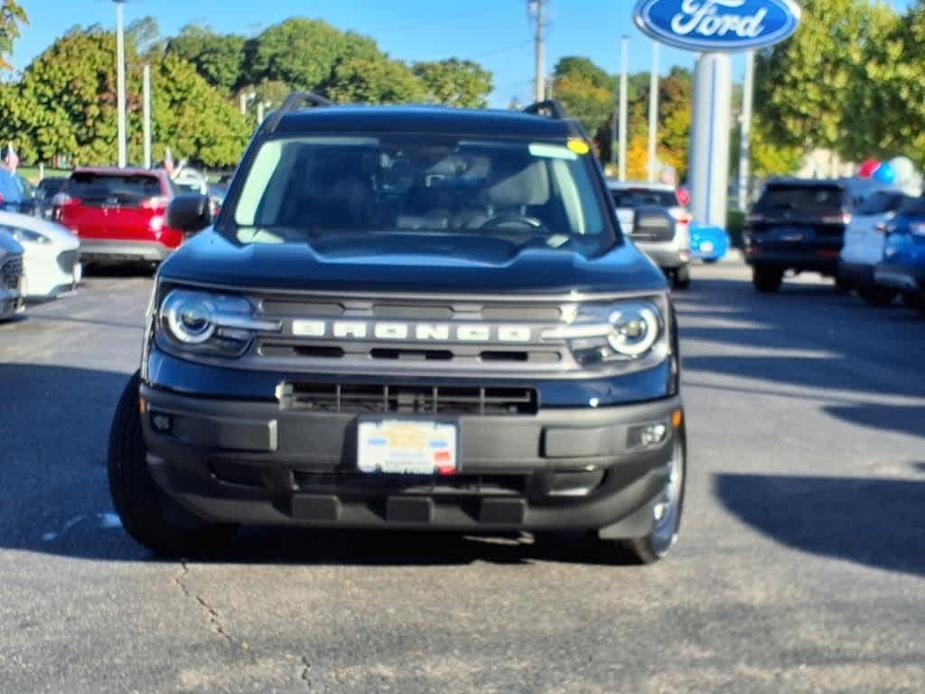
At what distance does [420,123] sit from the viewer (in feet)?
24.1

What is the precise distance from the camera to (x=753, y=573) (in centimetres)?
655

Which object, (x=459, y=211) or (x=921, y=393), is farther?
(x=921, y=393)

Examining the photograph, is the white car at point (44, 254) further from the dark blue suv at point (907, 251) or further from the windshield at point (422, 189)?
the windshield at point (422, 189)

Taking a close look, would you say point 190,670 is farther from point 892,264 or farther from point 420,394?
point 892,264

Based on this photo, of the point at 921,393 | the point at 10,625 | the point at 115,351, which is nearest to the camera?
the point at 10,625

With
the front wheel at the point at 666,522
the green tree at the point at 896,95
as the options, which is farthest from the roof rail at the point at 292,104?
the green tree at the point at 896,95

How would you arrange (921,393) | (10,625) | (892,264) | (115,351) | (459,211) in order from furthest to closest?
(892,264) → (115,351) → (921,393) → (459,211) → (10,625)

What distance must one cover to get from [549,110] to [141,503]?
2.93 meters

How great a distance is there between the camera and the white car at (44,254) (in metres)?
16.4

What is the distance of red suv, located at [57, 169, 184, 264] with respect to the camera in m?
24.7

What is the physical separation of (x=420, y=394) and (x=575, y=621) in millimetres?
929

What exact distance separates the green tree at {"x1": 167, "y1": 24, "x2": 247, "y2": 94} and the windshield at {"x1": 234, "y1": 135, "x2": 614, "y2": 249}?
57.8 meters

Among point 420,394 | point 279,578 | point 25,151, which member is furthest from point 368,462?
point 25,151

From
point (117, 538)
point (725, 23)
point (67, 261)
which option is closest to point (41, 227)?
point (67, 261)
